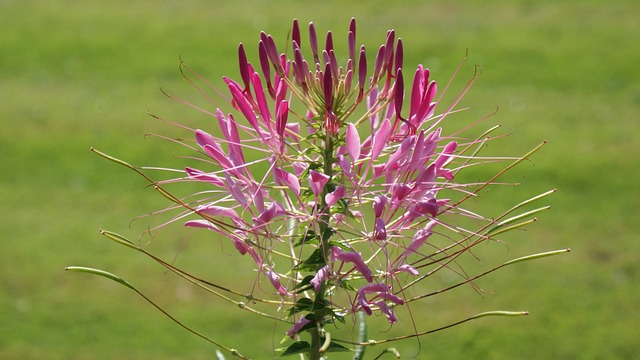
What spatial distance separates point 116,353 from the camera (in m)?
5.74

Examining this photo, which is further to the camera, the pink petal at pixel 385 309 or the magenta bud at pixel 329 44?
the magenta bud at pixel 329 44

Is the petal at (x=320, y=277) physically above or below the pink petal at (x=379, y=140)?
below

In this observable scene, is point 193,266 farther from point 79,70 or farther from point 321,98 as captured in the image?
point 321,98

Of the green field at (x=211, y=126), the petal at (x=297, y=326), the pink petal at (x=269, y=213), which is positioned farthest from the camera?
the green field at (x=211, y=126)

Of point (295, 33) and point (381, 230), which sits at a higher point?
point (295, 33)

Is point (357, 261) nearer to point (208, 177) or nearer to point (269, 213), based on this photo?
point (269, 213)

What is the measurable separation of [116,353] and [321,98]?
14.4ft

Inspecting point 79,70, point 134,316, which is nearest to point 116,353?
point 134,316

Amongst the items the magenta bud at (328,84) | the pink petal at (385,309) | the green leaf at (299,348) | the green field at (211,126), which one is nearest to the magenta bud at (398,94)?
the magenta bud at (328,84)

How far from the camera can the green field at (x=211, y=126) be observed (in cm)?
587

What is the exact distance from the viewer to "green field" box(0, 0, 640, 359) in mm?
5871

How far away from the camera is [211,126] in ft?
26.6

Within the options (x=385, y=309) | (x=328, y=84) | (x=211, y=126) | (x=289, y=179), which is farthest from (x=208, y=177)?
(x=211, y=126)

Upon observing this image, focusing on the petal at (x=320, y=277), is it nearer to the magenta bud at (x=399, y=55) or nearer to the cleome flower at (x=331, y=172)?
the cleome flower at (x=331, y=172)
